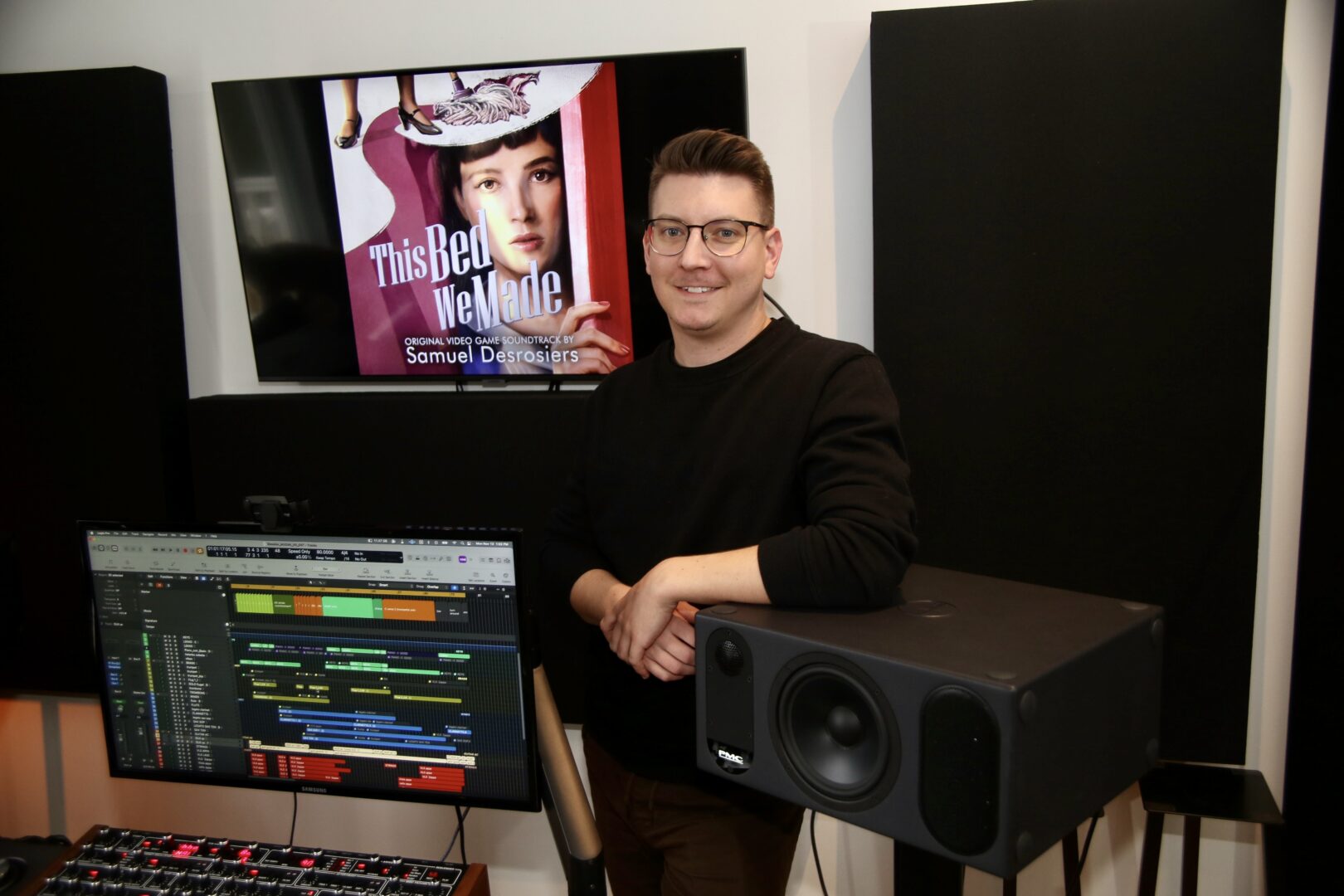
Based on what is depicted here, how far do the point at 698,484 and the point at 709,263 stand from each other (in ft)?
0.96

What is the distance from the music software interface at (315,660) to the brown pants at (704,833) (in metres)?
0.21

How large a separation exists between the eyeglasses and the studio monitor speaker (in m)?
0.50

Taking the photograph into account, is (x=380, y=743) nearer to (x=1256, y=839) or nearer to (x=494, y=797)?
(x=494, y=797)

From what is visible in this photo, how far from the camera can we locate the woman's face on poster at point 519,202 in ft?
6.28

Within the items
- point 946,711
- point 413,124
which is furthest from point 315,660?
point 413,124

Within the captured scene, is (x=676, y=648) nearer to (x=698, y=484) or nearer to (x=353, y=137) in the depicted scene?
(x=698, y=484)

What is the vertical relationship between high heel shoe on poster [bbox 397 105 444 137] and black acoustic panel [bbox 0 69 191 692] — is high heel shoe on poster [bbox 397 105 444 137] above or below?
above

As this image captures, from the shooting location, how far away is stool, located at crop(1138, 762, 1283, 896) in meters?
1.69

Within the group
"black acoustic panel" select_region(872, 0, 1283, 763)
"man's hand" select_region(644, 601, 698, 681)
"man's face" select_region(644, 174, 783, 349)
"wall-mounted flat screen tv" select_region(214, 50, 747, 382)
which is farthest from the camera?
"wall-mounted flat screen tv" select_region(214, 50, 747, 382)

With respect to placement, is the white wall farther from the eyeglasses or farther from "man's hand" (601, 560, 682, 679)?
"man's hand" (601, 560, 682, 679)

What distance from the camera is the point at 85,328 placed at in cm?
206

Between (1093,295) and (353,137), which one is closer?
(1093,295)

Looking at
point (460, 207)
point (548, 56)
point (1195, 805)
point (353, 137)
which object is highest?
point (548, 56)

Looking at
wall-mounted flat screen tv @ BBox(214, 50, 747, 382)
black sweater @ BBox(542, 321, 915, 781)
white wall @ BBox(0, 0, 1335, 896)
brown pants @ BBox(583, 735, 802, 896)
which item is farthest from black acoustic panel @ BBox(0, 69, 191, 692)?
brown pants @ BBox(583, 735, 802, 896)
